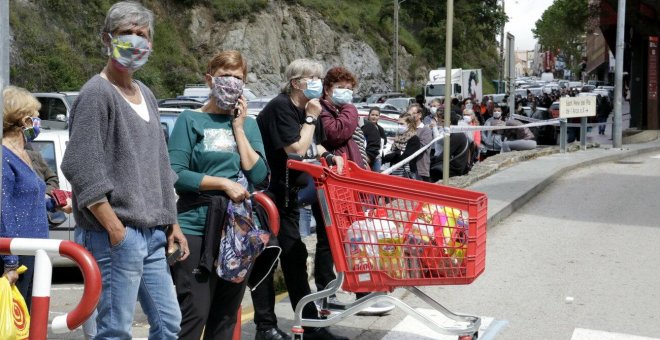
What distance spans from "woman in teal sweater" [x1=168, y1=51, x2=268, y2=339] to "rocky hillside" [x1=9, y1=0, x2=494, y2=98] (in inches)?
1189

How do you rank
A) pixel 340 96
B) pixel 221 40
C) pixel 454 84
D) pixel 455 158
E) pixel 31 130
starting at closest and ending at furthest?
pixel 31 130
pixel 340 96
pixel 455 158
pixel 454 84
pixel 221 40

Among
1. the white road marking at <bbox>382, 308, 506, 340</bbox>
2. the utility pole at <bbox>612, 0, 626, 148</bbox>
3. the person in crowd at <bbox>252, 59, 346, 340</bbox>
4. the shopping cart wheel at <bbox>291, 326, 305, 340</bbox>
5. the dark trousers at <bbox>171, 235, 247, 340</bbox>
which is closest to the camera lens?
the dark trousers at <bbox>171, 235, 247, 340</bbox>

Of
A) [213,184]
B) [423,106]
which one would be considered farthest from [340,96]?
[423,106]

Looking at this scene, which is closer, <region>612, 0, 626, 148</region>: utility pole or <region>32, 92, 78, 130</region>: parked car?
<region>32, 92, 78, 130</region>: parked car

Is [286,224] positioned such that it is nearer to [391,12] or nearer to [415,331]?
[415,331]

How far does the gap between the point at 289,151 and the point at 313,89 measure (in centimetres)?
45

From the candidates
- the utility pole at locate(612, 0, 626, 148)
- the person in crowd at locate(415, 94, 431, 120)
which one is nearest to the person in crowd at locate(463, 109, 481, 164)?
the person in crowd at locate(415, 94, 431, 120)

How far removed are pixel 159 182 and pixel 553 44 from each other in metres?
140

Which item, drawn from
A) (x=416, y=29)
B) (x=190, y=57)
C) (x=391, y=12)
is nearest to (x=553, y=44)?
(x=416, y=29)

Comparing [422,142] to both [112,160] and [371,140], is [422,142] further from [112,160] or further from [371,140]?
[112,160]

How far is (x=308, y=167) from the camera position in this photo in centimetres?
514

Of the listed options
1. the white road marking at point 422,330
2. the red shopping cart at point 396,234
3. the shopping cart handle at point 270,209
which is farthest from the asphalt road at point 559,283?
the shopping cart handle at point 270,209

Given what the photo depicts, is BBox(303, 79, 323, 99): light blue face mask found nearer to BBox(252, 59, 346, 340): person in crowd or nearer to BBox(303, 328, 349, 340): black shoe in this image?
BBox(252, 59, 346, 340): person in crowd

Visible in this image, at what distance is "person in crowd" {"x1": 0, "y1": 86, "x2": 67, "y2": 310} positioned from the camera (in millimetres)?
4525
